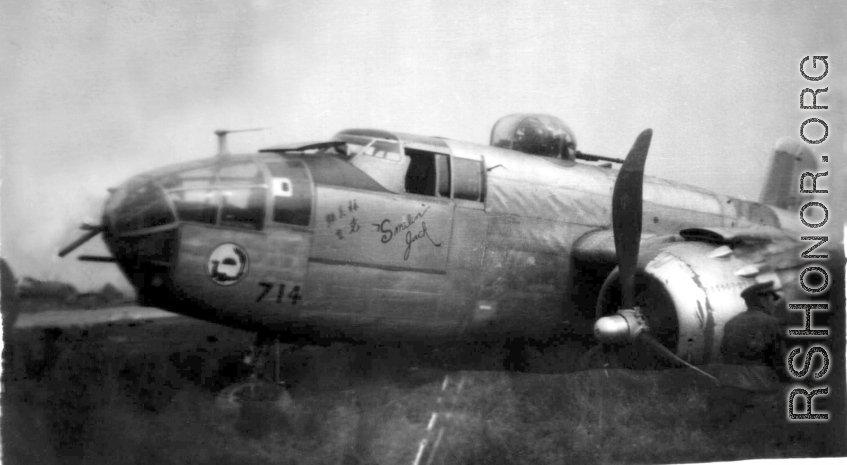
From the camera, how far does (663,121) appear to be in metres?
5.59

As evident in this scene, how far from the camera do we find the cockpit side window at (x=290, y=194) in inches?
162

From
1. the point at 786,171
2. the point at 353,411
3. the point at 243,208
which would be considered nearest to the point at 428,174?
the point at 243,208

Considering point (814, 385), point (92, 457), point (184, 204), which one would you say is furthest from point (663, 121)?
point (92, 457)

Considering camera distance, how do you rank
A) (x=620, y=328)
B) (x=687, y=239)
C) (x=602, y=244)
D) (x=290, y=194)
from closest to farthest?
(x=290, y=194), (x=620, y=328), (x=687, y=239), (x=602, y=244)

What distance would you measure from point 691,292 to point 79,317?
4.23 m

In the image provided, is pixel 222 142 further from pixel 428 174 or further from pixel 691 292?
pixel 691 292

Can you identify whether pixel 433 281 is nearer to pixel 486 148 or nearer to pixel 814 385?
pixel 486 148

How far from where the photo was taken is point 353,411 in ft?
15.4


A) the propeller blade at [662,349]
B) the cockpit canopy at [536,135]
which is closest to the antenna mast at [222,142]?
the cockpit canopy at [536,135]

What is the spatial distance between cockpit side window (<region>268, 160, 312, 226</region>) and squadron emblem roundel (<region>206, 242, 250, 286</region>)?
32cm

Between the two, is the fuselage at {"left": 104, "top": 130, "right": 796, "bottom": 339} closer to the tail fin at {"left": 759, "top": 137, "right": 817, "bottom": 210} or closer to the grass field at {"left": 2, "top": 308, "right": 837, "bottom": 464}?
the grass field at {"left": 2, "top": 308, "right": 837, "bottom": 464}

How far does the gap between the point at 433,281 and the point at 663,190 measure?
2.80 m

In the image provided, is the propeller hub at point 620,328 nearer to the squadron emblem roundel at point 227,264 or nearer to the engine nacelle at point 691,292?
the engine nacelle at point 691,292

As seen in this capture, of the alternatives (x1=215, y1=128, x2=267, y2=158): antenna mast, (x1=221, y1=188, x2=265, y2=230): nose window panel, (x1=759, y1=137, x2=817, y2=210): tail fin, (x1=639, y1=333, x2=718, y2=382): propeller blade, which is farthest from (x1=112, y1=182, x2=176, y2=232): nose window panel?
(x1=759, y1=137, x2=817, y2=210): tail fin
